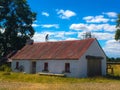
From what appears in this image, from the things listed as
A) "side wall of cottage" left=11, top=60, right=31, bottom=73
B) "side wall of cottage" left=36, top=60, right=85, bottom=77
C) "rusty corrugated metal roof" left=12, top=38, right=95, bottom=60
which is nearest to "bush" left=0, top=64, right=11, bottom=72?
"side wall of cottage" left=11, top=60, right=31, bottom=73

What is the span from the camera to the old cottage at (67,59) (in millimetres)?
38656

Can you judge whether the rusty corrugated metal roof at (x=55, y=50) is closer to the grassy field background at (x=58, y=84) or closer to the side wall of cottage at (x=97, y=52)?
the side wall of cottage at (x=97, y=52)

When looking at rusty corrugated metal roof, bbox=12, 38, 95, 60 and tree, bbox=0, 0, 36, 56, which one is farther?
tree, bbox=0, 0, 36, 56

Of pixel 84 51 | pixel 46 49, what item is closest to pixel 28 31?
pixel 46 49

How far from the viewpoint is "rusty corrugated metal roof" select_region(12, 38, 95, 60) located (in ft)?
130

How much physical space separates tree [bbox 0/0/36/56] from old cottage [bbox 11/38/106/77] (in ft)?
46.9

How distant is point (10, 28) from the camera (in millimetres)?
61656

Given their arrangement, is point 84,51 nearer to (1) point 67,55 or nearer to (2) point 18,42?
(1) point 67,55

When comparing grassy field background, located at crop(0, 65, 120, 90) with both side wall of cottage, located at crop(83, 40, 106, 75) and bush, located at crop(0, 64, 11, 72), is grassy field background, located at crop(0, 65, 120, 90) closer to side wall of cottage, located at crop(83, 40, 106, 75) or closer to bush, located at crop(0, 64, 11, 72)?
side wall of cottage, located at crop(83, 40, 106, 75)

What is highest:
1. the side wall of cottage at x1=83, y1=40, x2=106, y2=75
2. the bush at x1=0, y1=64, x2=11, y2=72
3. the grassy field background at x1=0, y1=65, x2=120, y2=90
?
the side wall of cottage at x1=83, y1=40, x2=106, y2=75

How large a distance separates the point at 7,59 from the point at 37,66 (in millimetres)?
11177

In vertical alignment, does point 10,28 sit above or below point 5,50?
above

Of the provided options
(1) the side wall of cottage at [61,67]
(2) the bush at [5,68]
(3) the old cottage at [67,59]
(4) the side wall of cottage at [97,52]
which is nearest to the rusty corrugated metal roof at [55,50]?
(3) the old cottage at [67,59]

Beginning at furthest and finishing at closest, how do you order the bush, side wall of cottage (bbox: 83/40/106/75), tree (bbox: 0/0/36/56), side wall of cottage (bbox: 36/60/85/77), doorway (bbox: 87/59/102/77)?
tree (bbox: 0/0/36/56)
the bush
side wall of cottage (bbox: 83/40/106/75)
doorway (bbox: 87/59/102/77)
side wall of cottage (bbox: 36/60/85/77)
